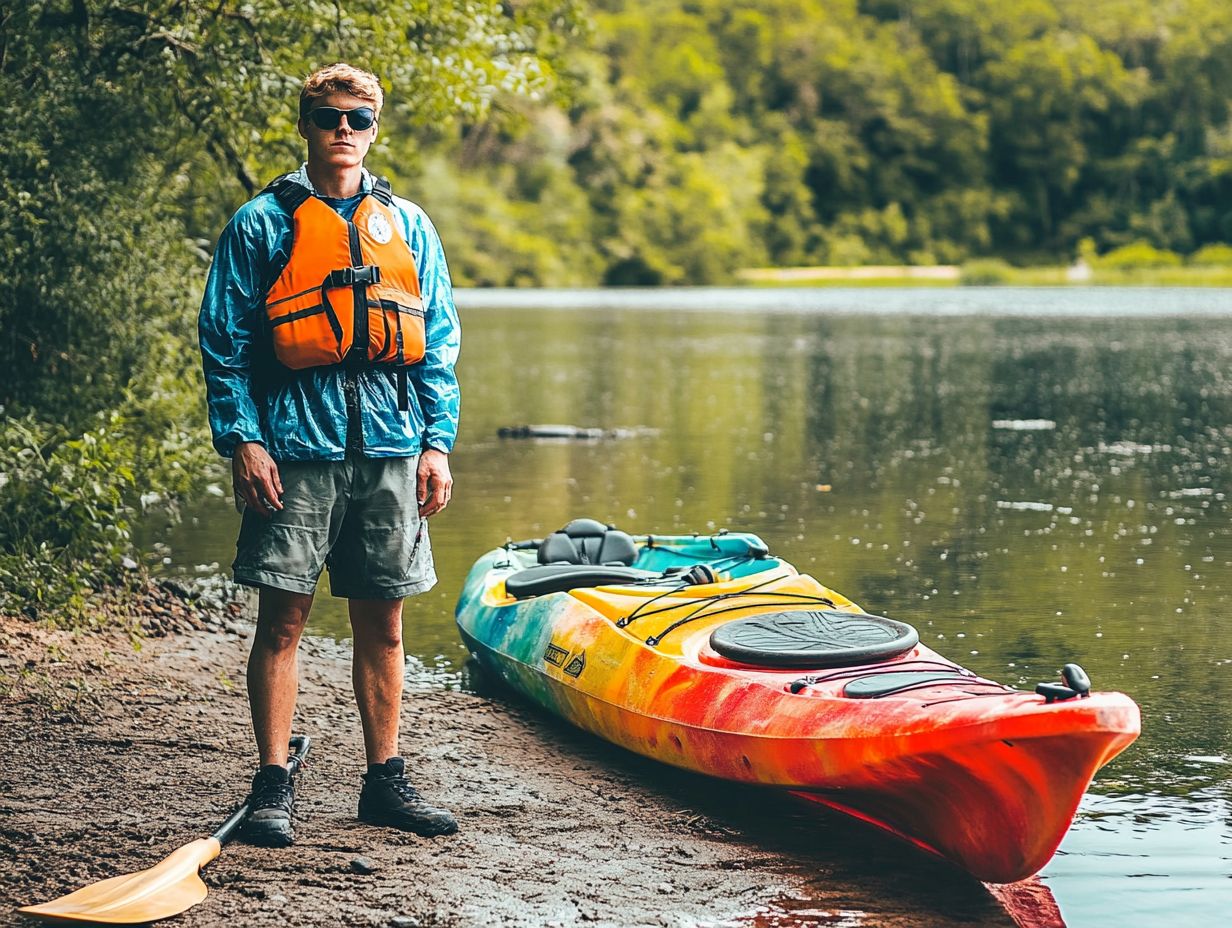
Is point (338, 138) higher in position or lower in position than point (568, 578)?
higher

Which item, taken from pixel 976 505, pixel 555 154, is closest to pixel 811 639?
pixel 976 505

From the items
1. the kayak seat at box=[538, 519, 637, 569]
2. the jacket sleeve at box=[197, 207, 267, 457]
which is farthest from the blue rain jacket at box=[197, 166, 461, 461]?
the kayak seat at box=[538, 519, 637, 569]

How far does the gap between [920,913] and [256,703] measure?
1947mm

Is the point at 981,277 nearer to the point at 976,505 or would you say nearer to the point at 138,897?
the point at 976,505

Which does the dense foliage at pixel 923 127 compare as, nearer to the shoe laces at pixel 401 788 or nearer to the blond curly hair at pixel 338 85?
the shoe laces at pixel 401 788

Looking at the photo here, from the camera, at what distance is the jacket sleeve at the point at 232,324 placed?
14.3 ft

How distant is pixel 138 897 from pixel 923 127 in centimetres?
10212

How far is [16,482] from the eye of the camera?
6844 mm

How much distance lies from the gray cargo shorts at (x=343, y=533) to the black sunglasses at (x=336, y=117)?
91cm

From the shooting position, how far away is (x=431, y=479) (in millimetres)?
4578

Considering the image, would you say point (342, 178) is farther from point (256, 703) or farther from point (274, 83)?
point (274, 83)

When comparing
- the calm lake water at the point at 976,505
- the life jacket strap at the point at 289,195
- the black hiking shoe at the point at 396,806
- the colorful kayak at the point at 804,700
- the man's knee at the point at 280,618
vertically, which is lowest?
the calm lake water at the point at 976,505

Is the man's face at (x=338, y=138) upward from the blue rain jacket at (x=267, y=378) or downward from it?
upward

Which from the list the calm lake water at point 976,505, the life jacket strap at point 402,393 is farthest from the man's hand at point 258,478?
the calm lake water at point 976,505
